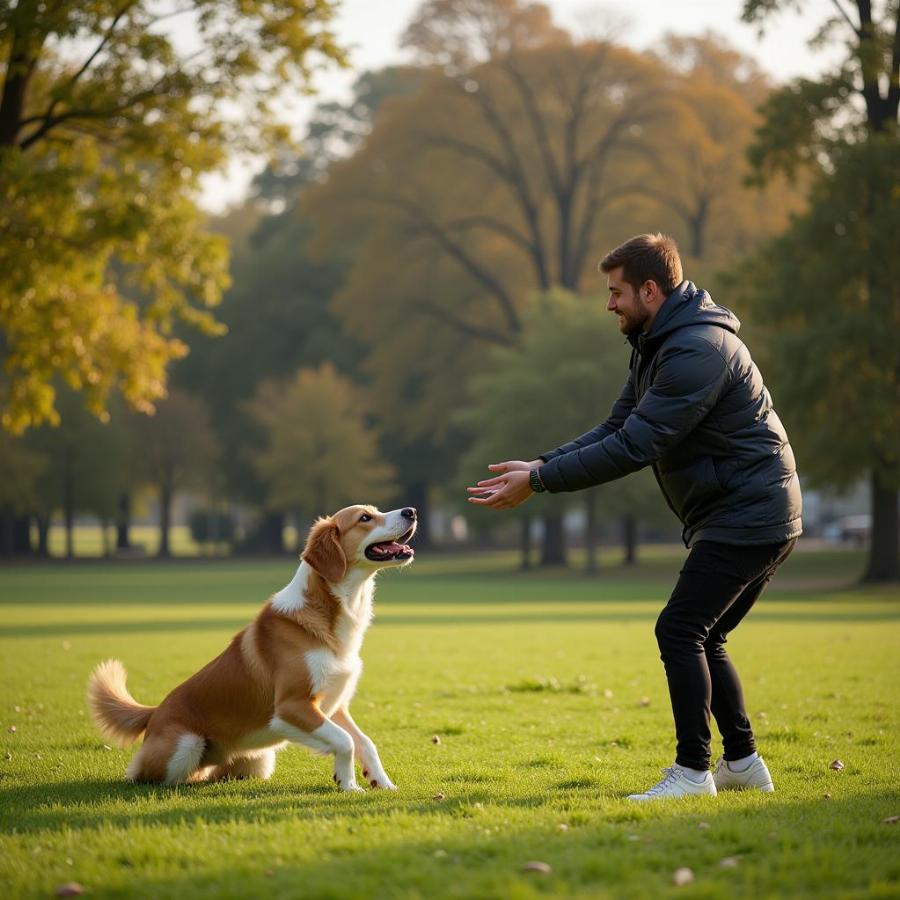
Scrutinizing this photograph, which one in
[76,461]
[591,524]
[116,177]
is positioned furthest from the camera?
[76,461]

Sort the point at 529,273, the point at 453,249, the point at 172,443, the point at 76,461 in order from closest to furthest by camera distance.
Result: 1. the point at 453,249
2. the point at 529,273
3. the point at 76,461
4. the point at 172,443

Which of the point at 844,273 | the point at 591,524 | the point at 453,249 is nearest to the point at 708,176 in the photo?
the point at 453,249

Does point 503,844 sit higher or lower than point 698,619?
lower

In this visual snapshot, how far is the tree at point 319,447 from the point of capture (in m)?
56.6

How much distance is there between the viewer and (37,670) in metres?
13.7

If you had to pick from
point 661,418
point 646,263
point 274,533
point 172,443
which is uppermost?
point 172,443

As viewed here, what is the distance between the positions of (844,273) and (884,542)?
7426 millimetres

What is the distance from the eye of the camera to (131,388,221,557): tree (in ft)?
201

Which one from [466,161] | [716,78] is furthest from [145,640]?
[716,78]

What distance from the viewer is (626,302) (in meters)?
6.47

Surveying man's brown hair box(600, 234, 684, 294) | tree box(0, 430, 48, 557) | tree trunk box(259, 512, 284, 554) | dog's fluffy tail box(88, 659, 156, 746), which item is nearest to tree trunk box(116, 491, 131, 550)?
tree box(0, 430, 48, 557)

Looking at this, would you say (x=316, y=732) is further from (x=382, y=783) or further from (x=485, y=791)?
(x=485, y=791)

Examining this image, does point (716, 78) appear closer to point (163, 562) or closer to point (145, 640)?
point (163, 562)

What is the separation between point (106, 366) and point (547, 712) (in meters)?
11.8
